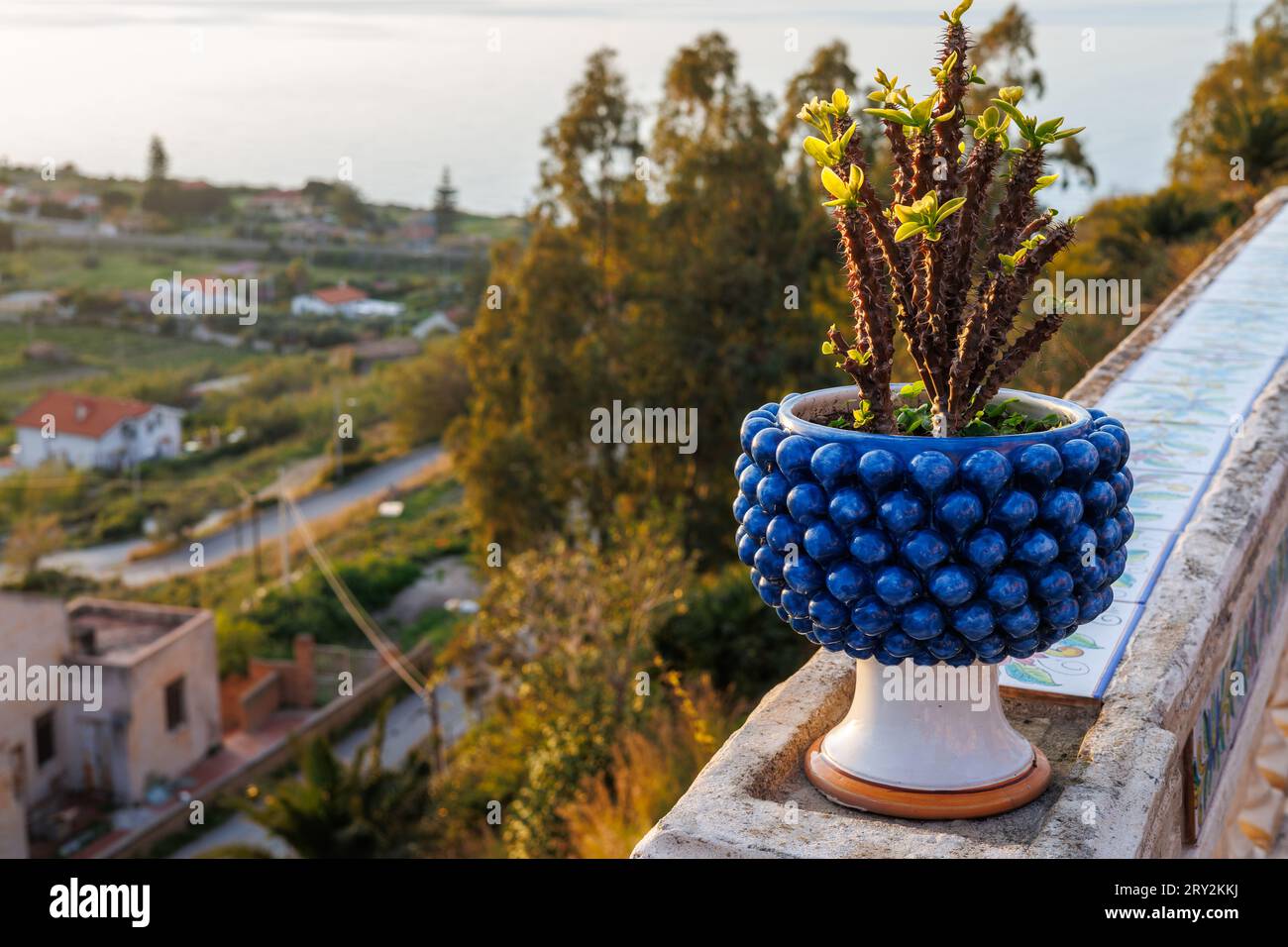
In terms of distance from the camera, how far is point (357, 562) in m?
30.0

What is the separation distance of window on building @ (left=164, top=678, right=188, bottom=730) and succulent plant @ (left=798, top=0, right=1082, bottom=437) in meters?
18.5

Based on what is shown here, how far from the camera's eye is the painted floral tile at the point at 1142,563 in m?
2.56

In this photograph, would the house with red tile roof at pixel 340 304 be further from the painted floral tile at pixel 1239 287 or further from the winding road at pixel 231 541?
the painted floral tile at pixel 1239 287

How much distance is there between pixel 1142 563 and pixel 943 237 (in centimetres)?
125

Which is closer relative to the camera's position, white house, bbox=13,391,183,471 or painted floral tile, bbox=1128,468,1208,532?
painted floral tile, bbox=1128,468,1208,532

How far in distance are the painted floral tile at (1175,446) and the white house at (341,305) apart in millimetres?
35063

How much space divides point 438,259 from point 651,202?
2234 cm

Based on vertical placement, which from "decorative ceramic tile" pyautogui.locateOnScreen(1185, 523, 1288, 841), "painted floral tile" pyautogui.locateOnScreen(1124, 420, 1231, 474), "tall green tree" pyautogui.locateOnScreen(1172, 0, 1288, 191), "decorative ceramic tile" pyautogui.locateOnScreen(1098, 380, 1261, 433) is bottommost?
"decorative ceramic tile" pyautogui.locateOnScreen(1185, 523, 1288, 841)

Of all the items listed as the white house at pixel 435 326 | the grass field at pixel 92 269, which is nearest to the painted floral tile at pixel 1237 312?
the white house at pixel 435 326

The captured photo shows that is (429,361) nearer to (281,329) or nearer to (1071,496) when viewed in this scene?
(281,329)

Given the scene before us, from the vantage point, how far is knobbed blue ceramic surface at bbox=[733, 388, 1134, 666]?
1.60 metres

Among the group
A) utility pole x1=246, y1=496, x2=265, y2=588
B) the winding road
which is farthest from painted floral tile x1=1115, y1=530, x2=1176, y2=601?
the winding road

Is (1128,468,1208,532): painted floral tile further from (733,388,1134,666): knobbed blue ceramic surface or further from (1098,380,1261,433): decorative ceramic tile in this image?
(733,388,1134,666): knobbed blue ceramic surface
